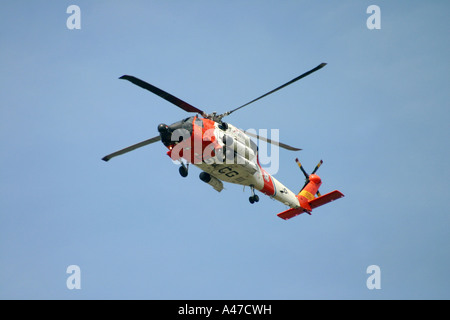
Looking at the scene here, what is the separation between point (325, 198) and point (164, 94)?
1266 cm

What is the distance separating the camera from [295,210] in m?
41.1

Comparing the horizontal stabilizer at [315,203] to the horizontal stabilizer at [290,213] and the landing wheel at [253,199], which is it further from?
the landing wheel at [253,199]

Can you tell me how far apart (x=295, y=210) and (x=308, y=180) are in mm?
2759

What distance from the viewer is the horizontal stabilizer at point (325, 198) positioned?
129 ft

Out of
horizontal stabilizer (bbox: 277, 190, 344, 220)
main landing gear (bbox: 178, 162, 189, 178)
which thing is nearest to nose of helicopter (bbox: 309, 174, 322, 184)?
horizontal stabilizer (bbox: 277, 190, 344, 220)

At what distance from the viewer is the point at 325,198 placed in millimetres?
40000

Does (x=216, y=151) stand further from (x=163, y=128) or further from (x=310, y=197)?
(x=310, y=197)

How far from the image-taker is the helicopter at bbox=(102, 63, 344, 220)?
3394 centimetres

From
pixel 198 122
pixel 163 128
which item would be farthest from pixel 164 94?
pixel 198 122

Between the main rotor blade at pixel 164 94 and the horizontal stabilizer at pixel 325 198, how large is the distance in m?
9.72

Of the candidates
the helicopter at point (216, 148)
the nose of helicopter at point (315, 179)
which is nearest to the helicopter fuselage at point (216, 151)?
the helicopter at point (216, 148)

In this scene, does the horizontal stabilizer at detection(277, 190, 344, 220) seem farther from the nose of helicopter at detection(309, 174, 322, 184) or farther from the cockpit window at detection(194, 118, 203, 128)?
the cockpit window at detection(194, 118, 203, 128)
